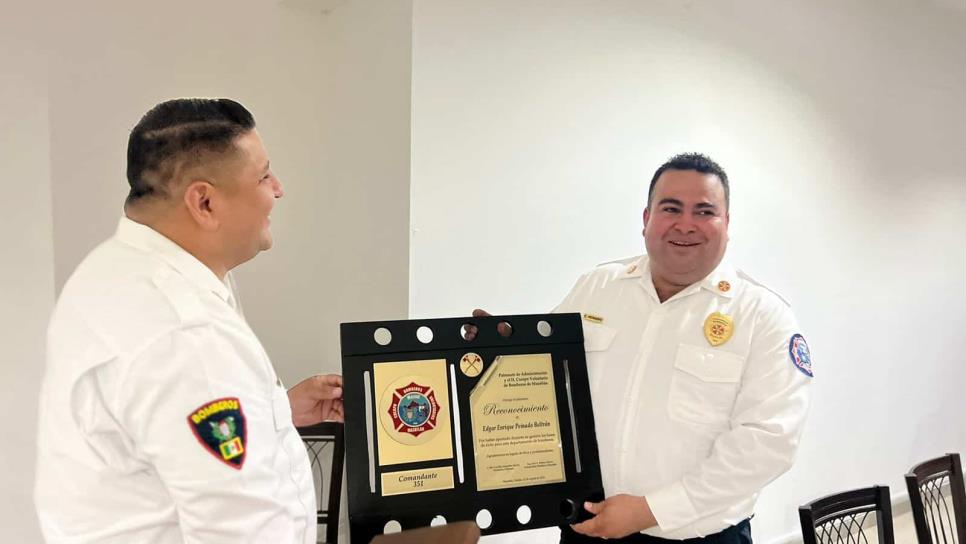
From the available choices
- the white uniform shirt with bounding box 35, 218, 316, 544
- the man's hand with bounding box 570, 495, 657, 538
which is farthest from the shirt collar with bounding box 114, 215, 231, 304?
the man's hand with bounding box 570, 495, 657, 538

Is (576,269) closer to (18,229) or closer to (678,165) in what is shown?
(678,165)

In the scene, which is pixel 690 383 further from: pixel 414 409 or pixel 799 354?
pixel 414 409

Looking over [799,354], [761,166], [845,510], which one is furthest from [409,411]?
[761,166]

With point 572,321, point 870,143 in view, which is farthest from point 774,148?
point 572,321

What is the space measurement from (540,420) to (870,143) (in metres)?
3.50

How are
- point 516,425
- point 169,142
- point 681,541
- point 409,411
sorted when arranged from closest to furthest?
point 169,142
point 409,411
point 516,425
point 681,541

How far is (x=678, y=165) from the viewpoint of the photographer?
5.91 feet

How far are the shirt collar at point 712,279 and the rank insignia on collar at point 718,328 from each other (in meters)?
0.07

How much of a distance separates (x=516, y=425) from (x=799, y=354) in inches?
28.9

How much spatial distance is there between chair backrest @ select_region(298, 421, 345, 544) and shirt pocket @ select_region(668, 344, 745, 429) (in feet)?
4.05

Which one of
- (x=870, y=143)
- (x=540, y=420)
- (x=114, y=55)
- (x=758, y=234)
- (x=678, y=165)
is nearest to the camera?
(x=540, y=420)

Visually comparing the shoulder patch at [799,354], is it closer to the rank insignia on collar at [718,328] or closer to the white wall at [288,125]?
the rank insignia on collar at [718,328]

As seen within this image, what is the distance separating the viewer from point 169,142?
1056mm

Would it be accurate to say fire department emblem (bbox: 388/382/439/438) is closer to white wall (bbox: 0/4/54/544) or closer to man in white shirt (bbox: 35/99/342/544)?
man in white shirt (bbox: 35/99/342/544)
